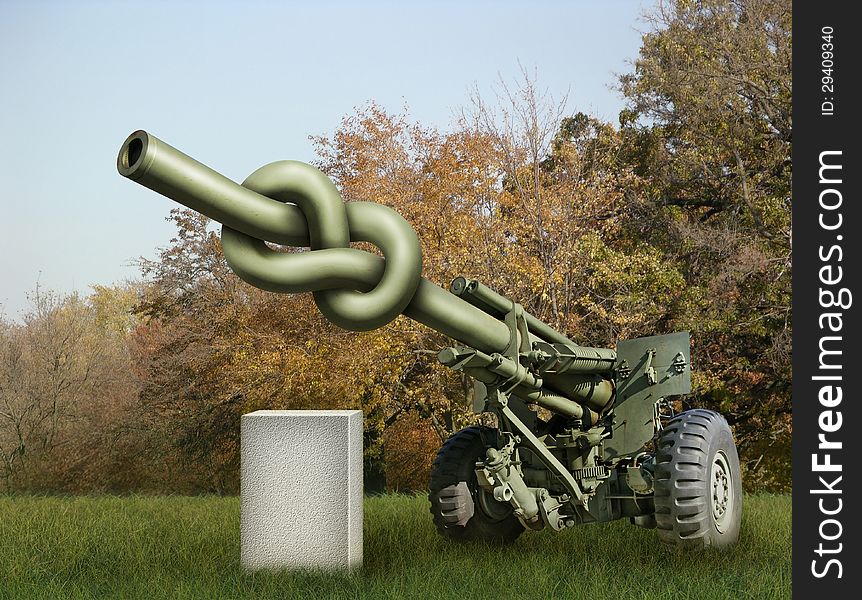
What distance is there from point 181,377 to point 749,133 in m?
12.7

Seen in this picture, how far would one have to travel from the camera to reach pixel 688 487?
703 cm

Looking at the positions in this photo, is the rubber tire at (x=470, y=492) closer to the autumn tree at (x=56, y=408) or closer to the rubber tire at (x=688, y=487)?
the rubber tire at (x=688, y=487)

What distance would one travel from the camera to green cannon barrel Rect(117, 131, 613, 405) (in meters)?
3.98

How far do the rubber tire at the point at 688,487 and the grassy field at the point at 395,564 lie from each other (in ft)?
0.72

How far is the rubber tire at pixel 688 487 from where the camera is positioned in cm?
703

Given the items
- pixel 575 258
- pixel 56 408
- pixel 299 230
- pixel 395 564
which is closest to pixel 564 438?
pixel 395 564

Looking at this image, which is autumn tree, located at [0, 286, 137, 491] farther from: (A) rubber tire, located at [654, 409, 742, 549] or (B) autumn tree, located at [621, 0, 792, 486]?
(A) rubber tire, located at [654, 409, 742, 549]

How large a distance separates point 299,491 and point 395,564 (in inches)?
37.1

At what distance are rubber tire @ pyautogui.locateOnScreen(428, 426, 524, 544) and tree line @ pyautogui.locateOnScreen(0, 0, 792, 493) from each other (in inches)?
291

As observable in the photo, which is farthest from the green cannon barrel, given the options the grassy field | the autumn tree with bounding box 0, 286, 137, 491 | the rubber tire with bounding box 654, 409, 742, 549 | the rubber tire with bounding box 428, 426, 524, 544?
the autumn tree with bounding box 0, 286, 137, 491

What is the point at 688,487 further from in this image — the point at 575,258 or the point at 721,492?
the point at 575,258

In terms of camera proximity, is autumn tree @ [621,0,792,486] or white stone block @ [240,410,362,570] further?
autumn tree @ [621,0,792,486]

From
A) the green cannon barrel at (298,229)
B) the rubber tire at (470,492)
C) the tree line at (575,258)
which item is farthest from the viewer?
the tree line at (575,258)

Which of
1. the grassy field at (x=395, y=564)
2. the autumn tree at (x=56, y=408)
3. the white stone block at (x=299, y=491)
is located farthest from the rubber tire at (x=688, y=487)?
the autumn tree at (x=56, y=408)
